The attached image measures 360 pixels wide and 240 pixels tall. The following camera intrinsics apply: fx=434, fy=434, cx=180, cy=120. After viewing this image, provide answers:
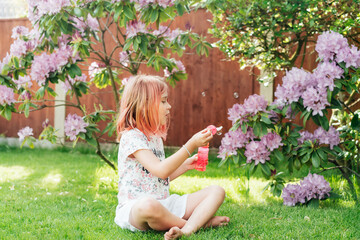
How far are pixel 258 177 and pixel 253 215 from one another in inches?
55.7

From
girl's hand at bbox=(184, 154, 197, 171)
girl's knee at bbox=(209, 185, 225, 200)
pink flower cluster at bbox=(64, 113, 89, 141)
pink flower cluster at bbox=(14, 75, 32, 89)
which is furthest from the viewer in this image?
pink flower cluster at bbox=(14, 75, 32, 89)

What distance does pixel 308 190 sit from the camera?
2838 mm

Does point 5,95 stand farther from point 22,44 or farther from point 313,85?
point 313,85

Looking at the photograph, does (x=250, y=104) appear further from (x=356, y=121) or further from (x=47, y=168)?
(x=47, y=168)

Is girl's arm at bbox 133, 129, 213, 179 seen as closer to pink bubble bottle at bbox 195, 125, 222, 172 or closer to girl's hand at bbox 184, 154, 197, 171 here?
pink bubble bottle at bbox 195, 125, 222, 172

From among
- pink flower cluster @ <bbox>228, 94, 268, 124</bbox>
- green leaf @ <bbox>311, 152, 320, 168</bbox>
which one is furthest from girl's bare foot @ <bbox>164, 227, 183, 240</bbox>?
green leaf @ <bbox>311, 152, 320, 168</bbox>

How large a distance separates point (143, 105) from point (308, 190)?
1.29 metres

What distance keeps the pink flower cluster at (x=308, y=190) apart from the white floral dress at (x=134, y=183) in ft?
2.84

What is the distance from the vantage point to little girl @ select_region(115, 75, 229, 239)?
2219mm

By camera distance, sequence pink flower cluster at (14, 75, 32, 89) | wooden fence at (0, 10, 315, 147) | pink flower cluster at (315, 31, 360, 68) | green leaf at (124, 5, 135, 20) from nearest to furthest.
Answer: pink flower cluster at (315, 31, 360, 68)
green leaf at (124, 5, 135, 20)
pink flower cluster at (14, 75, 32, 89)
wooden fence at (0, 10, 315, 147)

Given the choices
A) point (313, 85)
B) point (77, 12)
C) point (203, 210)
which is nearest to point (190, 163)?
point (203, 210)

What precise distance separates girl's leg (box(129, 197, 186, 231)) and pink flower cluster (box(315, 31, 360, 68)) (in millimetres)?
1344

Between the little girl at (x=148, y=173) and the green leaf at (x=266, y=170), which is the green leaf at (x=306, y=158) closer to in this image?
the green leaf at (x=266, y=170)

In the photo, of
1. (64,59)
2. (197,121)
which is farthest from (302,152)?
(197,121)
